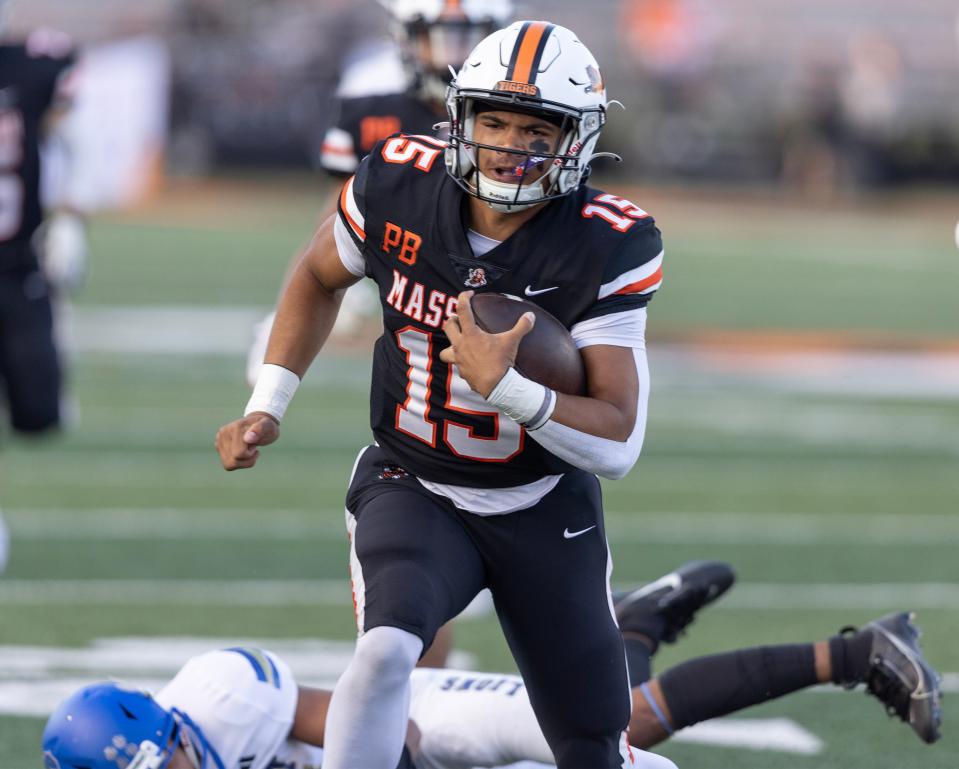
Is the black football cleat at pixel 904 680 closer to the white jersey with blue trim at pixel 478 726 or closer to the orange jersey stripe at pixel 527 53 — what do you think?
the white jersey with blue trim at pixel 478 726

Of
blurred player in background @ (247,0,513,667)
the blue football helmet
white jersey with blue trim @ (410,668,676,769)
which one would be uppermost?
blurred player in background @ (247,0,513,667)

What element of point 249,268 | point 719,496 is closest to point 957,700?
point 719,496

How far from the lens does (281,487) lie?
777 cm

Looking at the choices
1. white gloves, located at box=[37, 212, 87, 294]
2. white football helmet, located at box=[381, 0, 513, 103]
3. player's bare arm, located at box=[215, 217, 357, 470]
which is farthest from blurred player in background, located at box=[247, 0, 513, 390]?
white gloves, located at box=[37, 212, 87, 294]

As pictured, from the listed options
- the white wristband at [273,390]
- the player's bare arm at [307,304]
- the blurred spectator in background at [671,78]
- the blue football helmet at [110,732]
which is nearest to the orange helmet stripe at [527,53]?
the player's bare arm at [307,304]

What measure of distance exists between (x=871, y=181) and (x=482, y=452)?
21.8 m

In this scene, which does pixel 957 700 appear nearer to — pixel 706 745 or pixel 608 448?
pixel 706 745

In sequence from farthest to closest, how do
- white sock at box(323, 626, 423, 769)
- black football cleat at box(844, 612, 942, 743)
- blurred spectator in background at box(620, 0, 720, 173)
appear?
blurred spectator in background at box(620, 0, 720, 173), black football cleat at box(844, 612, 942, 743), white sock at box(323, 626, 423, 769)

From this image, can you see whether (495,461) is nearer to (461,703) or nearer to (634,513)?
(461,703)

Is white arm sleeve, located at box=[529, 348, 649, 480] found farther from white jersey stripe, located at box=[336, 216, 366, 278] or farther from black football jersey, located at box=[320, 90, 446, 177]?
black football jersey, located at box=[320, 90, 446, 177]

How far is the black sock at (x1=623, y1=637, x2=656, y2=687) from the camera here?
13.8 feet

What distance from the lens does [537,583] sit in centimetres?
348

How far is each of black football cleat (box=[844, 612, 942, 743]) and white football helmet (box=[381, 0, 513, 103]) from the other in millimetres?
1928

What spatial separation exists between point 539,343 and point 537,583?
490mm
